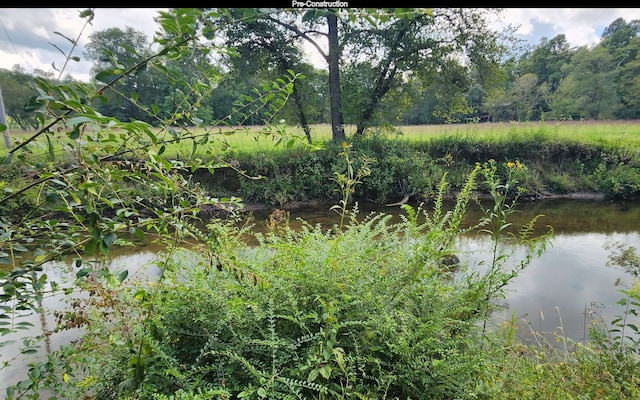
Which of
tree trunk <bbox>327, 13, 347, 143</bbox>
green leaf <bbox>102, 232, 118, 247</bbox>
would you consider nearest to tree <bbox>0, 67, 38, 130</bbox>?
green leaf <bbox>102, 232, 118, 247</bbox>

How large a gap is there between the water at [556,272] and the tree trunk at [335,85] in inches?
88.3

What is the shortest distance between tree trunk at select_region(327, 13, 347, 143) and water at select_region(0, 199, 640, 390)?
88.3 inches

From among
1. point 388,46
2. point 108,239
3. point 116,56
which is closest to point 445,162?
point 388,46

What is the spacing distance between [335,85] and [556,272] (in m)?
5.79

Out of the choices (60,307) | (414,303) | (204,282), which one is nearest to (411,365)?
(414,303)

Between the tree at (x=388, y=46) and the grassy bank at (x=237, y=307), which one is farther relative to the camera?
the tree at (x=388, y=46)

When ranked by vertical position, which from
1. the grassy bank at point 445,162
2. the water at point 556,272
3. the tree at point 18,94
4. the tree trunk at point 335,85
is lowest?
the water at point 556,272

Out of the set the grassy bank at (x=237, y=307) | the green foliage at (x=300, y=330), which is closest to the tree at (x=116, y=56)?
the grassy bank at (x=237, y=307)

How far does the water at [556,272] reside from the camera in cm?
253

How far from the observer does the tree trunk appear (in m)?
7.37

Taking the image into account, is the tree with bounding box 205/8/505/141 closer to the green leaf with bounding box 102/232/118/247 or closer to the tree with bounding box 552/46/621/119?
the tree with bounding box 552/46/621/119

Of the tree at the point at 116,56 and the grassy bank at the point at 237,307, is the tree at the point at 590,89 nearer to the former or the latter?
the grassy bank at the point at 237,307

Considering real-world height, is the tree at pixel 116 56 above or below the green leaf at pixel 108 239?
above
